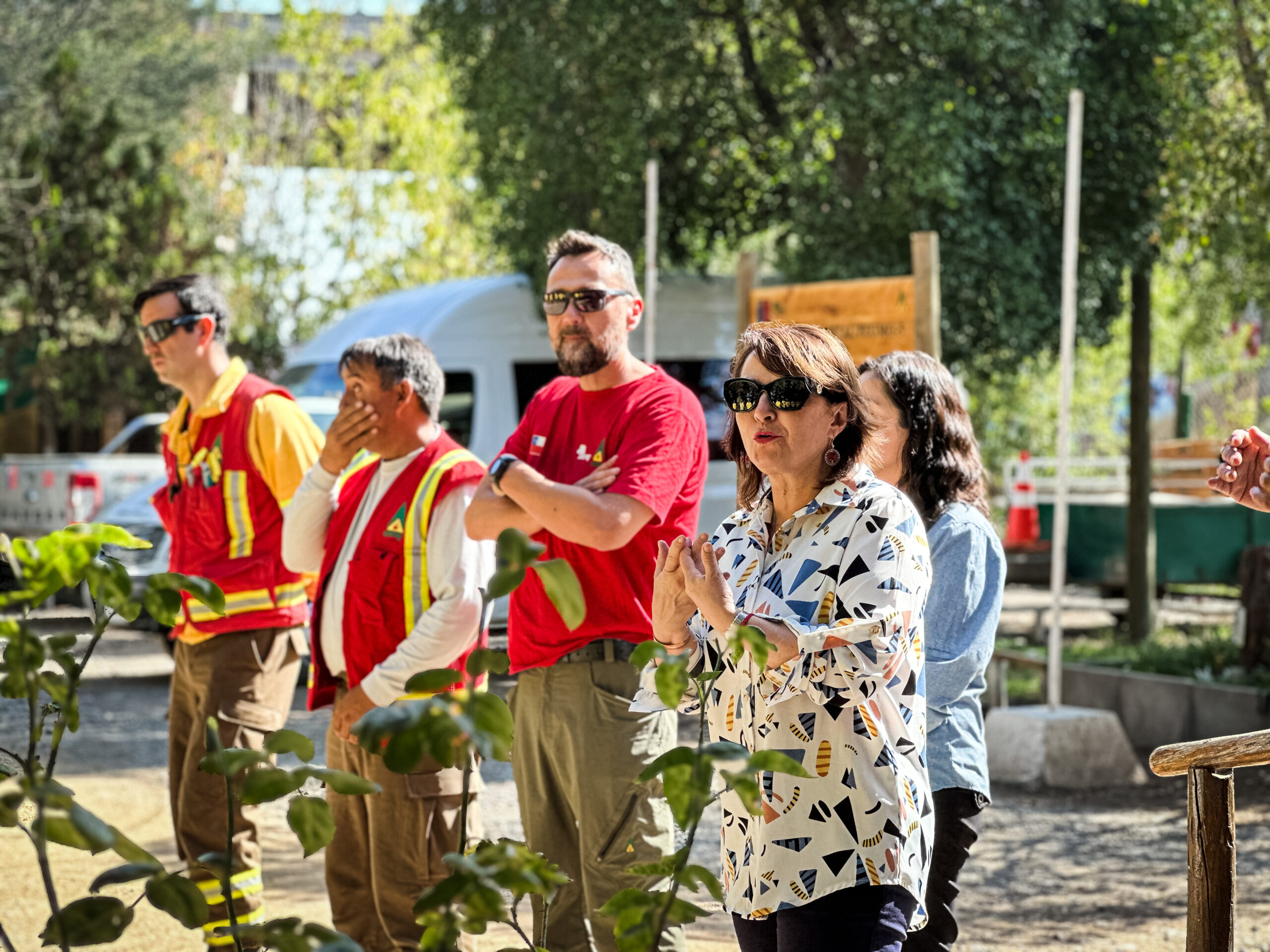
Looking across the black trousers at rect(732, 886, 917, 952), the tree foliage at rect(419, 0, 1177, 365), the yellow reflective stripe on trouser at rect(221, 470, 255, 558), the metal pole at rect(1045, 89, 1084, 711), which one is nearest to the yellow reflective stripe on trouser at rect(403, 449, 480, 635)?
the yellow reflective stripe on trouser at rect(221, 470, 255, 558)

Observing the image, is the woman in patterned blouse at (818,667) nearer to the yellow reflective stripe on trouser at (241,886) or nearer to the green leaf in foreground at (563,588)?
the green leaf in foreground at (563,588)

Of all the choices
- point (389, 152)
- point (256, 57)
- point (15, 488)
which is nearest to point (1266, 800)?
point (15, 488)

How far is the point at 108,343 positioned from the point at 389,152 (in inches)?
247

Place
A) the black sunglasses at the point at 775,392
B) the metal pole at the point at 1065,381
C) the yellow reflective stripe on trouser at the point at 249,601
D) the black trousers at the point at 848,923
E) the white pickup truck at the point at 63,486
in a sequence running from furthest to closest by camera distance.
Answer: the white pickup truck at the point at 63,486
the metal pole at the point at 1065,381
the yellow reflective stripe on trouser at the point at 249,601
the black sunglasses at the point at 775,392
the black trousers at the point at 848,923

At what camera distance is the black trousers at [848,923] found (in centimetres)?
249

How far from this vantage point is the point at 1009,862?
665cm

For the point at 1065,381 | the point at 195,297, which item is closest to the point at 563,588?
the point at 195,297

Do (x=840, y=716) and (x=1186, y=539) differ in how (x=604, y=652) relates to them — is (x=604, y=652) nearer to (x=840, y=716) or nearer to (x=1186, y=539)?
(x=840, y=716)

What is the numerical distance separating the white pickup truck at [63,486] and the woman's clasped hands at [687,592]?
1211 cm

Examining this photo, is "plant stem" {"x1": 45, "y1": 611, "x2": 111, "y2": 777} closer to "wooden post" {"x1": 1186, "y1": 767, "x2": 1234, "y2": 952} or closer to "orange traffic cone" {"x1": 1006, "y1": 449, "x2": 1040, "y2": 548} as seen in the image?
"wooden post" {"x1": 1186, "y1": 767, "x2": 1234, "y2": 952}

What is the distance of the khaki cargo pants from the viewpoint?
3.57m

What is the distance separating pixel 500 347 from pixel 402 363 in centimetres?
718

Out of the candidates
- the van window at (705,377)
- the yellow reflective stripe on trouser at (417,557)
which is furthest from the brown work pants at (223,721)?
the van window at (705,377)

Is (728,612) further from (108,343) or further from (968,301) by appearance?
(108,343)
